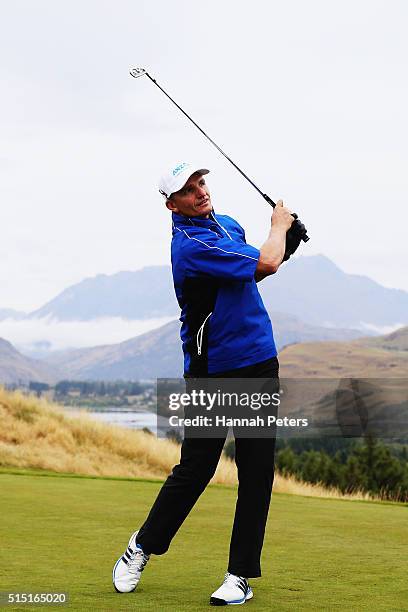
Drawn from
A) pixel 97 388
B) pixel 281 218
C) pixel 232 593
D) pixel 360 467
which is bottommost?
pixel 232 593

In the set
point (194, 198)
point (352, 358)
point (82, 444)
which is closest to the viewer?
point (194, 198)

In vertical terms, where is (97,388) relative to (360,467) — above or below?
above

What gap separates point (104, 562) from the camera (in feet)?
15.8

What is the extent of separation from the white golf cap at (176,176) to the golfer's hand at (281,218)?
0.35 metres

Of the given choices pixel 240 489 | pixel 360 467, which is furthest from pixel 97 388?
pixel 240 489

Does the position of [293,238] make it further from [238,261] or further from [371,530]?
[371,530]

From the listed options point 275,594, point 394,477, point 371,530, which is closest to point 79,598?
point 275,594

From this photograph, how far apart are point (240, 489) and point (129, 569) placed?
1.86 ft

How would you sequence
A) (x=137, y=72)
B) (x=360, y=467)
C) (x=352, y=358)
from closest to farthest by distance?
1. (x=137, y=72)
2. (x=360, y=467)
3. (x=352, y=358)

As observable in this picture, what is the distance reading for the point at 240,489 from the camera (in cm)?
424

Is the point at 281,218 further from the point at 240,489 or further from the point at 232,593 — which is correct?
the point at 232,593

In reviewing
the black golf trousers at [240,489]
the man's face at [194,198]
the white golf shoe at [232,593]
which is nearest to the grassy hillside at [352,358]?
the black golf trousers at [240,489]

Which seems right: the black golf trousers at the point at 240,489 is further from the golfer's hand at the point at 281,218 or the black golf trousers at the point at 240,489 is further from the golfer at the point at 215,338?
the golfer's hand at the point at 281,218

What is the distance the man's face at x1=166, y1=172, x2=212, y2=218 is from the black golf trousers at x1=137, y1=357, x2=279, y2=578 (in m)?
0.69
